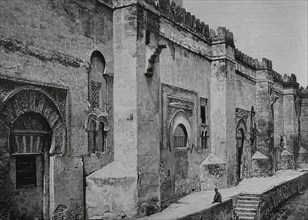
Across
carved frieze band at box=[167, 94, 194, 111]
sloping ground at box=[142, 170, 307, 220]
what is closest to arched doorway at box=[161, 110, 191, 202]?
carved frieze band at box=[167, 94, 194, 111]

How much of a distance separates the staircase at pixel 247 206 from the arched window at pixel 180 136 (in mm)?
2264

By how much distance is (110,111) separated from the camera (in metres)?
7.38

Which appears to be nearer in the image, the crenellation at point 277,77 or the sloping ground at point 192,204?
the sloping ground at point 192,204

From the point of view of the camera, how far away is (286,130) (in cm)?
2052

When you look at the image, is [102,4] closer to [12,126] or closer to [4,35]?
[4,35]

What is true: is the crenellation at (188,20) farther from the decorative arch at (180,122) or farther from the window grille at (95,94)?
the decorative arch at (180,122)

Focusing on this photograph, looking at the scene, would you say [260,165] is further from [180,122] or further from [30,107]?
[30,107]

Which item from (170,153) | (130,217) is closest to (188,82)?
(170,153)

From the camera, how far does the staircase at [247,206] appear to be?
9.59m

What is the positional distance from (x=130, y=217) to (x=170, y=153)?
2.89 meters

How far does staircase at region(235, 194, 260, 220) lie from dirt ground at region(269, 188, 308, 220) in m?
1.36

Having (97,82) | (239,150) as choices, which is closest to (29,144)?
(97,82)

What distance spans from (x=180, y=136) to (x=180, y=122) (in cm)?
42

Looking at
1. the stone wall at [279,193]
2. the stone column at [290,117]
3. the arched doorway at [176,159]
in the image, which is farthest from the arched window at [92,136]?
the stone column at [290,117]
